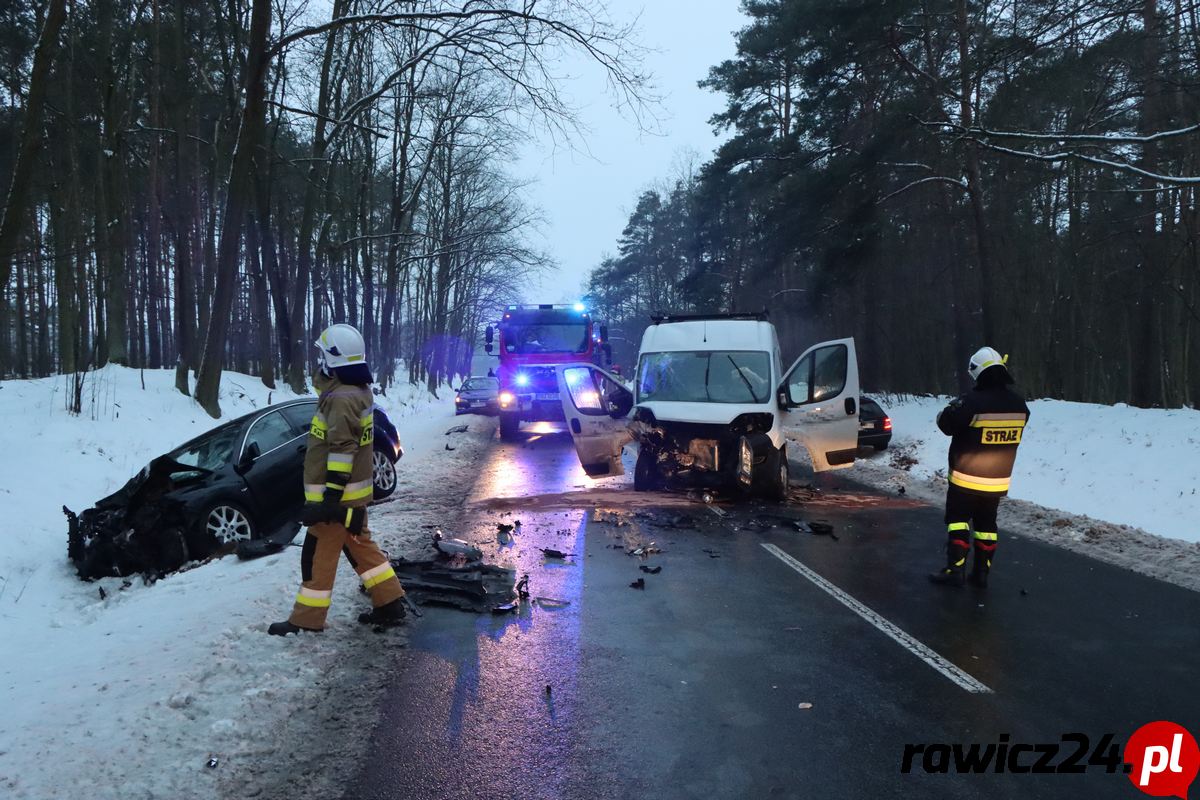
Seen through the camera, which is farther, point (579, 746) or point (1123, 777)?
point (579, 746)

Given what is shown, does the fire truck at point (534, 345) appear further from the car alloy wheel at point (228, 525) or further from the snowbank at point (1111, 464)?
the car alloy wheel at point (228, 525)

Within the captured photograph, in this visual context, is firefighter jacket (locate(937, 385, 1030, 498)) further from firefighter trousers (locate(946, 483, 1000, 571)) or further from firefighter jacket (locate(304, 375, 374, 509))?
firefighter jacket (locate(304, 375, 374, 509))

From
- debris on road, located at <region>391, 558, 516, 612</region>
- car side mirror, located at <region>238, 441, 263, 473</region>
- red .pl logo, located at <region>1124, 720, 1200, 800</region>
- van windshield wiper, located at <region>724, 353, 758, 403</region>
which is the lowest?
debris on road, located at <region>391, 558, 516, 612</region>

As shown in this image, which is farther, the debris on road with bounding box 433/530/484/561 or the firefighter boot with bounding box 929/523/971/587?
the debris on road with bounding box 433/530/484/561

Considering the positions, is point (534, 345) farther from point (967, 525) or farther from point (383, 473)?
point (967, 525)

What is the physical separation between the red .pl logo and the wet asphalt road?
76mm

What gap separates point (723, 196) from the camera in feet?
110

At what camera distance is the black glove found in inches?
183

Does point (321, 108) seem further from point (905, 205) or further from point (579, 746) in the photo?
point (579, 746)

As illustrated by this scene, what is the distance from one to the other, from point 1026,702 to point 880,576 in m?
2.54

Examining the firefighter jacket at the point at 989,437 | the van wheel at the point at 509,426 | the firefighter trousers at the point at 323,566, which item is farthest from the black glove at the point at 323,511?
the van wheel at the point at 509,426

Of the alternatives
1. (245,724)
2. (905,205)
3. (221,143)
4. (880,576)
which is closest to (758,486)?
(880,576)

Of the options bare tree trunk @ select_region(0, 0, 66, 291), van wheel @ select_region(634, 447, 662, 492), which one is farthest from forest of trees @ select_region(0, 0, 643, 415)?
van wheel @ select_region(634, 447, 662, 492)

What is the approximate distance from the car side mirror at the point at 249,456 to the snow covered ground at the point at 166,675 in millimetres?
1280
